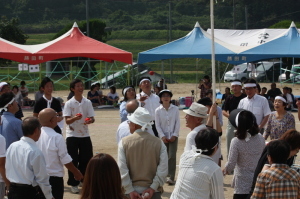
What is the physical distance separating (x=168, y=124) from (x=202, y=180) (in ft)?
15.7

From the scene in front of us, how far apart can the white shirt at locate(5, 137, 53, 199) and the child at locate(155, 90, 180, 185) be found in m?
4.12

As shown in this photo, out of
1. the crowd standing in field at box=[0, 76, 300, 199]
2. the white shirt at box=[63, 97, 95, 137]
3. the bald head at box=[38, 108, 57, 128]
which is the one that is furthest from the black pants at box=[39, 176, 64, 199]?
the white shirt at box=[63, 97, 95, 137]

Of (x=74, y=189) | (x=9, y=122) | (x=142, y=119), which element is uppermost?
(x=142, y=119)

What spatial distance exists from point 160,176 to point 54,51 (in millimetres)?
13659

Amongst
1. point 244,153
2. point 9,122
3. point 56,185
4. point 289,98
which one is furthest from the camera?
point 289,98

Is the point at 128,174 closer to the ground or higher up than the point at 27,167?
closer to the ground

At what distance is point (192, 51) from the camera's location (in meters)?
19.8

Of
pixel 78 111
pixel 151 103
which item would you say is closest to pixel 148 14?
pixel 151 103

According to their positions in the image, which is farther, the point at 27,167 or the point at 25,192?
the point at 25,192

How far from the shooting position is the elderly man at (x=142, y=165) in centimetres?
575

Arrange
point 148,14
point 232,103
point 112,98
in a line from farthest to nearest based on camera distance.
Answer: point 148,14 < point 112,98 < point 232,103

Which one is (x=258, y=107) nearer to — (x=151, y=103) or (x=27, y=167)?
(x=151, y=103)

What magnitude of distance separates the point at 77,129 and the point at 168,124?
5.21 ft

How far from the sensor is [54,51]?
1877 cm
